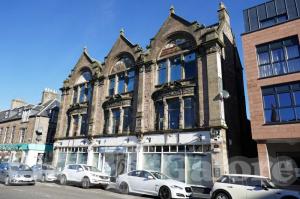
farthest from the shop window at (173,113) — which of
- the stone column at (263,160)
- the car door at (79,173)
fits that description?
the car door at (79,173)

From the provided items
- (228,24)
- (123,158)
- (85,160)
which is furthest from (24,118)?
(228,24)

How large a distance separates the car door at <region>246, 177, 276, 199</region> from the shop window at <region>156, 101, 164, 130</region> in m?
10.2

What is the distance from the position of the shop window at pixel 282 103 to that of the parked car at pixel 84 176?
12129 mm

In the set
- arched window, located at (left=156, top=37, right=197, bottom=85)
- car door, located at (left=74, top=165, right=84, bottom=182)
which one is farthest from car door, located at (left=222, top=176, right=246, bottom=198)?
car door, located at (left=74, top=165, right=84, bottom=182)

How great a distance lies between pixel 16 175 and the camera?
17234mm

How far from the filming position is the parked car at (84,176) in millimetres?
17625

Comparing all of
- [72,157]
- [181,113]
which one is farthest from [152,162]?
[72,157]

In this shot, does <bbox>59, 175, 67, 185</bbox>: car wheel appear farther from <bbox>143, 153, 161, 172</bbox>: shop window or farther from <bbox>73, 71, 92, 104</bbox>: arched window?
<bbox>73, 71, 92, 104</bbox>: arched window

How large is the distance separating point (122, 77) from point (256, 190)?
58.7 ft

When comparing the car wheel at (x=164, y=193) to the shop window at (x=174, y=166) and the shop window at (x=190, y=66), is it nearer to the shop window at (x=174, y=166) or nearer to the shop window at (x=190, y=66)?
the shop window at (x=174, y=166)

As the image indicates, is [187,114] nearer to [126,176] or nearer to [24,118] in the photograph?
[126,176]

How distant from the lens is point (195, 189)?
56.0 feet

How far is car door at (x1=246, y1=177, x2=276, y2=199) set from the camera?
10704 millimetres

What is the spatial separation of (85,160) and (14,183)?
367 inches
